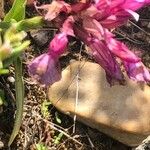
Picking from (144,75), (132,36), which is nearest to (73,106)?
(132,36)

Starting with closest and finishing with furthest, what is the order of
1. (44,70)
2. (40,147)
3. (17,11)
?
(44,70), (17,11), (40,147)

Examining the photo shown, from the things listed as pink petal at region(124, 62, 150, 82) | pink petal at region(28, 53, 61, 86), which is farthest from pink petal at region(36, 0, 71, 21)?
pink petal at region(124, 62, 150, 82)

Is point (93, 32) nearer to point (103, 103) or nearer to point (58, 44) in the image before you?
point (58, 44)

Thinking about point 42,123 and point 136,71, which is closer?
point 136,71

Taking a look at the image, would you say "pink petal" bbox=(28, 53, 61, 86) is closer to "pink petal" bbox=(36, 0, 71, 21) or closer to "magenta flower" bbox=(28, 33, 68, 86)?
"magenta flower" bbox=(28, 33, 68, 86)

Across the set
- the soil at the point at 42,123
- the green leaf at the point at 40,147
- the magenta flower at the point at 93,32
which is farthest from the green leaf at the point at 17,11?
the green leaf at the point at 40,147

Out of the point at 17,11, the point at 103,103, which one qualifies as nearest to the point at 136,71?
the point at 17,11
